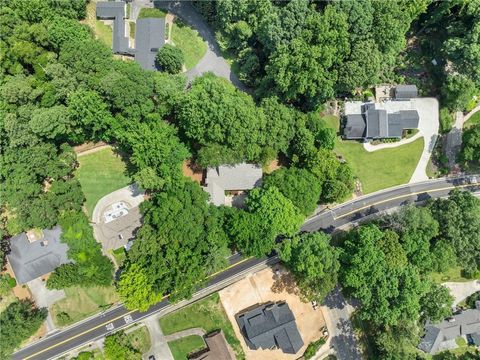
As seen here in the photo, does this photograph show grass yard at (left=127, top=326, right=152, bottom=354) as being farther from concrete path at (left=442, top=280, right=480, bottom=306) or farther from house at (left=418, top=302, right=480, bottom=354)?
concrete path at (left=442, top=280, right=480, bottom=306)

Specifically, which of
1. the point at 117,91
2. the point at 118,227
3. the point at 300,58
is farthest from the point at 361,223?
the point at 117,91

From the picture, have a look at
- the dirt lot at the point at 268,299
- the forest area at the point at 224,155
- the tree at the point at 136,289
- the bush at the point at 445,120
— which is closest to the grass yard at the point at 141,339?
the tree at the point at 136,289

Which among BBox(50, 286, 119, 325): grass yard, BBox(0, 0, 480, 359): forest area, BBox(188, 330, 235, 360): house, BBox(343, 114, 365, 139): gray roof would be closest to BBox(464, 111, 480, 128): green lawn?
BBox(0, 0, 480, 359): forest area

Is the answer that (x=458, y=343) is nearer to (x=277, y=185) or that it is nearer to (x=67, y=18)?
(x=277, y=185)

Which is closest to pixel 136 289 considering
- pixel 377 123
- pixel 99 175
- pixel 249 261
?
pixel 249 261

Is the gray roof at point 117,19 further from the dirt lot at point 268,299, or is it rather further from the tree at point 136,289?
the dirt lot at point 268,299

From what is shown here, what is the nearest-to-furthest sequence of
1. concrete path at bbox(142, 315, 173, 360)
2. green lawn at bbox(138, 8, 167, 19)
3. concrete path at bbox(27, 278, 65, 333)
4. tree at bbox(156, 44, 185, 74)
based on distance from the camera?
concrete path at bbox(142, 315, 173, 360) → concrete path at bbox(27, 278, 65, 333) → tree at bbox(156, 44, 185, 74) → green lawn at bbox(138, 8, 167, 19)
